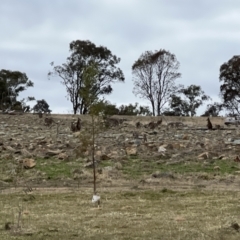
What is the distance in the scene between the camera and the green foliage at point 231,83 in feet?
165

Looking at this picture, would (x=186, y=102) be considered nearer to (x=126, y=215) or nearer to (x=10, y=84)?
(x=10, y=84)

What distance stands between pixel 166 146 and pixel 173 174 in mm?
5639

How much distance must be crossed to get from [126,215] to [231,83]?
4163 cm

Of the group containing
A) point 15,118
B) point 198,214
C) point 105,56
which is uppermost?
point 105,56

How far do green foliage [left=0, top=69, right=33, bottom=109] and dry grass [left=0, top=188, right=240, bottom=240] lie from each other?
4107cm

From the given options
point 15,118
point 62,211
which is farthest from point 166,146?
point 15,118

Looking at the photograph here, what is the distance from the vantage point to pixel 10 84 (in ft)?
180

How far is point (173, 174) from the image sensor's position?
16.5 metres

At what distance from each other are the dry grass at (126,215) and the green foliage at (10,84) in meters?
41.1

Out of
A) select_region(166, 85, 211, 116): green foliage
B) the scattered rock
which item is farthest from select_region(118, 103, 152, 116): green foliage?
the scattered rock

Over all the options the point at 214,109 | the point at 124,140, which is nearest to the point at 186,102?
the point at 214,109

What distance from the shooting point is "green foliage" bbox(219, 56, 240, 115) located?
50.2 metres

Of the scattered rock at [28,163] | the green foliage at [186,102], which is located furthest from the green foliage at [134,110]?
the scattered rock at [28,163]

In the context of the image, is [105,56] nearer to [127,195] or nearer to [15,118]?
[15,118]
